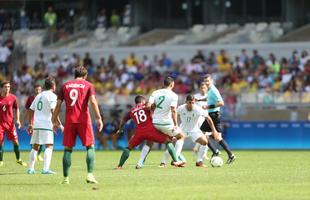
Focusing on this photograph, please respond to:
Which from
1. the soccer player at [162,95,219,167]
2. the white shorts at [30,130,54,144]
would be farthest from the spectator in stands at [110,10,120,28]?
the white shorts at [30,130,54,144]

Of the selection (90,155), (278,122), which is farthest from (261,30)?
(90,155)

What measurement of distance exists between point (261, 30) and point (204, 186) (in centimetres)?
3378

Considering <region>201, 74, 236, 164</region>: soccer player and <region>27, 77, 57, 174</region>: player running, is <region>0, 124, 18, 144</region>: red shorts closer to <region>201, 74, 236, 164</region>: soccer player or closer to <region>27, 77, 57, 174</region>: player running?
<region>27, 77, 57, 174</region>: player running

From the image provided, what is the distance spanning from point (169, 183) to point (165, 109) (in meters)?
5.55

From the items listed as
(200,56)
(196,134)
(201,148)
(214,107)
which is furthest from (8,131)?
(200,56)

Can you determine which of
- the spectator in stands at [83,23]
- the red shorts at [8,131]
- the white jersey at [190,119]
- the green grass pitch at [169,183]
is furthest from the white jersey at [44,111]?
the spectator in stands at [83,23]

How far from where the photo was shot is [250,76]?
4419 centimetres

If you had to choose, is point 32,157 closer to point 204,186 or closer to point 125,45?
point 204,186

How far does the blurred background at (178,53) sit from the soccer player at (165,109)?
16096 mm

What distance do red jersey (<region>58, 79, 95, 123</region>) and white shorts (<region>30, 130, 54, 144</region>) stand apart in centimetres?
365

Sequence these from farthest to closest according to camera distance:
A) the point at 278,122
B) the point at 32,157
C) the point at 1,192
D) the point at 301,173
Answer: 1. the point at 278,122
2. the point at 32,157
3. the point at 301,173
4. the point at 1,192

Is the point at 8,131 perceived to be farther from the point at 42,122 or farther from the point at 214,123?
the point at 214,123

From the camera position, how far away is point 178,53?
50.5 meters

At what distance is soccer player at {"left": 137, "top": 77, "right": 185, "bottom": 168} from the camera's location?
2412 centimetres
